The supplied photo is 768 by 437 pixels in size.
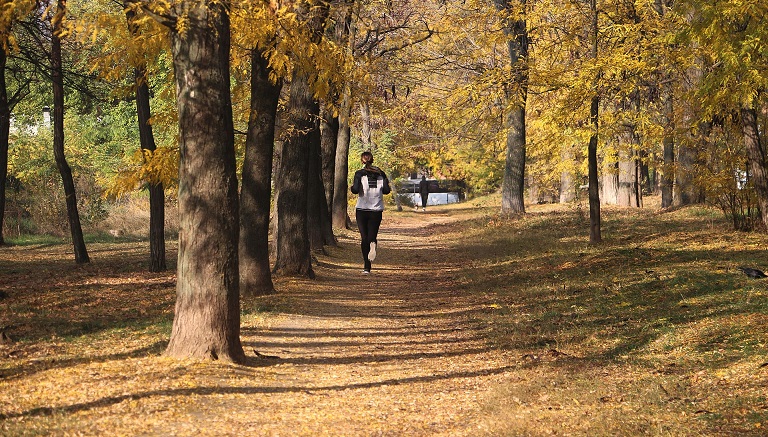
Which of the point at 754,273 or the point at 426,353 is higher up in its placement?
the point at 754,273

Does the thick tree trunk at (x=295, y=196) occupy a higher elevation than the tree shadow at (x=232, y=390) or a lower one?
higher

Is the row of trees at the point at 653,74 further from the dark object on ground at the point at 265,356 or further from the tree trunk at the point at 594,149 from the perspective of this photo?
the dark object on ground at the point at 265,356

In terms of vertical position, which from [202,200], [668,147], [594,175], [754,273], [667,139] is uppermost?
A: [668,147]

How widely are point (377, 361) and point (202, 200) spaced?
2.58 meters

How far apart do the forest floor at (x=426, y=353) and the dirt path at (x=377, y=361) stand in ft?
0.11

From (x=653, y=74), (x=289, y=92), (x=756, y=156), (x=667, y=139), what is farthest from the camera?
(x=667, y=139)

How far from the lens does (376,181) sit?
17.9 m

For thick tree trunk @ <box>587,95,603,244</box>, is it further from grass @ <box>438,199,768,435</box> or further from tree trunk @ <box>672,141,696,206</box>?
tree trunk @ <box>672,141,696,206</box>

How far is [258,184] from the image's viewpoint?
51.2ft

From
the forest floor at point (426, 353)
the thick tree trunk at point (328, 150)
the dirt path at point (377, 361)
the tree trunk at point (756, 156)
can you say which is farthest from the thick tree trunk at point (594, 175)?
the thick tree trunk at point (328, 150)

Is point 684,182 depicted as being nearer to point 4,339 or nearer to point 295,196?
point 295,196

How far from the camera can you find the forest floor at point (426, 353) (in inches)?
286

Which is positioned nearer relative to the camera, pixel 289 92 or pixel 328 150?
pixel 289 92

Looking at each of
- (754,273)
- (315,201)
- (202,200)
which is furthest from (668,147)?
(202,200)
